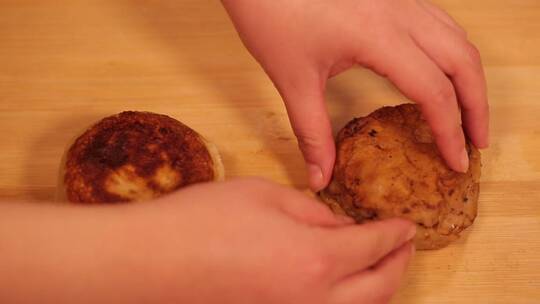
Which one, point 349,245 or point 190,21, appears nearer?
point 349,245

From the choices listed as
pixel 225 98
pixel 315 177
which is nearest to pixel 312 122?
pixel 315 177

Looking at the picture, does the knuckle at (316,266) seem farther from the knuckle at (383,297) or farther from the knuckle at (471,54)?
the knuckle at (471,54)

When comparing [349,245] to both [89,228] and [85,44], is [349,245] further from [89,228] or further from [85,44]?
[85,44]

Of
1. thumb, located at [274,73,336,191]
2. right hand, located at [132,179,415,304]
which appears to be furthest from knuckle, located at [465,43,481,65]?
right hand, located at [132,179,415,304]

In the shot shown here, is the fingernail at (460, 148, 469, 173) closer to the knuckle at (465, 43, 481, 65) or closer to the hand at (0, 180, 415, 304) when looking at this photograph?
the knuckle at (465, 43, 481, 65)

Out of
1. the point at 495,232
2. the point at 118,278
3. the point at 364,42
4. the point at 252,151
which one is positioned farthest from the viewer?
the point at 252,151

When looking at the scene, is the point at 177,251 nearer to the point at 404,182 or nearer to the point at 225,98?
the point at 404,182

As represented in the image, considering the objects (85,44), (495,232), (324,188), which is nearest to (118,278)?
(324,188)
